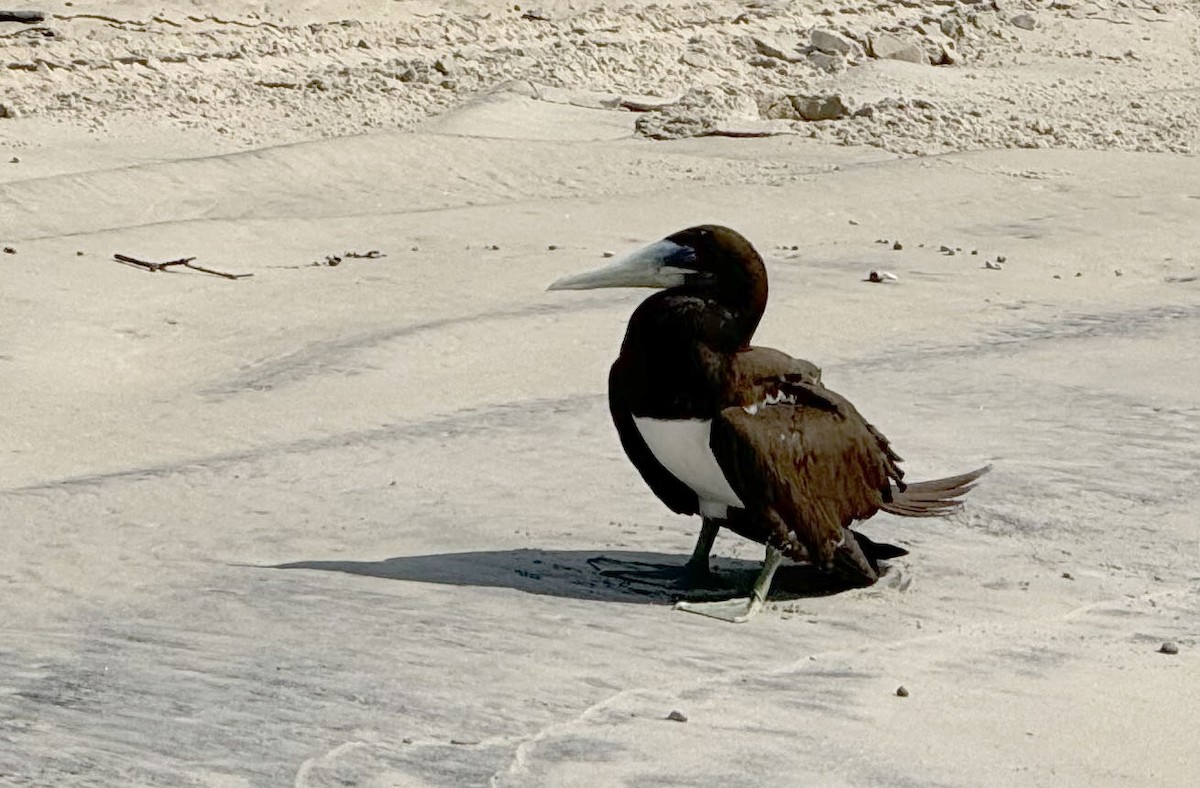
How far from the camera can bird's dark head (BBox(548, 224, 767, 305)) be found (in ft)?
17.0

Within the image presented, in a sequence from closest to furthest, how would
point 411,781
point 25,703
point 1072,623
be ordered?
point 411,781
point 25,703
point 1072,623

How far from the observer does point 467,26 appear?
1947cm

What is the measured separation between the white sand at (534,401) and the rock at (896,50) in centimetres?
30

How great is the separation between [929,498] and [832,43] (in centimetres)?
1271

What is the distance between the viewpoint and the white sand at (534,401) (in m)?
4.40

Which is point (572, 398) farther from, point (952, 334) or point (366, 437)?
point (952, 334)

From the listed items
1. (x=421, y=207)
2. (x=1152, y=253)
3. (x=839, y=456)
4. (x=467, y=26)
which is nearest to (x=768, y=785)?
(x=839, y=456)

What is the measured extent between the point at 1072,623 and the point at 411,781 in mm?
2030

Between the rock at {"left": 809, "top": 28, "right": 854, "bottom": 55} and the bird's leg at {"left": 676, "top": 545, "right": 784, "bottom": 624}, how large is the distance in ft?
42.9

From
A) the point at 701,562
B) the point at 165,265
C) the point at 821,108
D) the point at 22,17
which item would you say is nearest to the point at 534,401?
the point at 701,562

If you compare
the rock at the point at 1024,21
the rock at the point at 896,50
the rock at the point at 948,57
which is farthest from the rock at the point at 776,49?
the rock at the point at 1024,21

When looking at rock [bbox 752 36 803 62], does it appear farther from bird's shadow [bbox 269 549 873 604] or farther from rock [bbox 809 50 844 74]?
bird's shadow [bbox 269 549 873 604]

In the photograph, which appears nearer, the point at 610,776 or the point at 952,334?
the point at 610,776

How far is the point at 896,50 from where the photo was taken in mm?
17891
